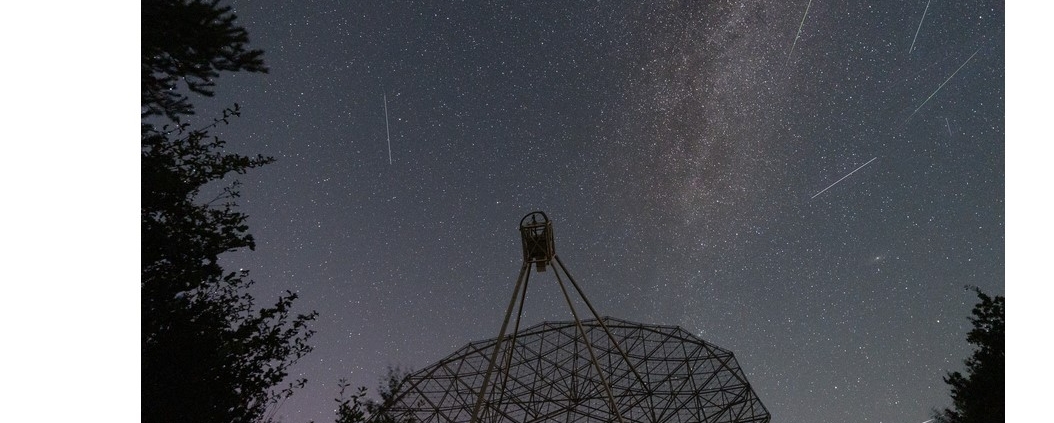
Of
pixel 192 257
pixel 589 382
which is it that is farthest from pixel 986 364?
pixel 192 257

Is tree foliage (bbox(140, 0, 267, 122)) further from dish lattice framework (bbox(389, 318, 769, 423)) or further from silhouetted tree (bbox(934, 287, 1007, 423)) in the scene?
silhouetted tree (bbox(934, 287, 1007, 423))

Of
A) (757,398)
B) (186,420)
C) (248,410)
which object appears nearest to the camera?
(186,420)

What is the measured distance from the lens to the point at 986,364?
549 inches

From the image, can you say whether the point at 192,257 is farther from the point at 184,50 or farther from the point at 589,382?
the point at 589,382

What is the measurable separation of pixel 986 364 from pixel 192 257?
1545 cm

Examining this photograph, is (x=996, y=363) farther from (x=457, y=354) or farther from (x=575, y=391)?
(x=457, y=354)

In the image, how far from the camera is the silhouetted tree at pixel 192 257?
580 cm

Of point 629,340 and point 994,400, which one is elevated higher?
point 629,340

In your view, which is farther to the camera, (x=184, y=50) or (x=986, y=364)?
(x=986, y=364)

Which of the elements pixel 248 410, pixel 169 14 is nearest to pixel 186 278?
pixel 248 410

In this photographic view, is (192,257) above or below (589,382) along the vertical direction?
below

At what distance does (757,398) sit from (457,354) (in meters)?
6.15

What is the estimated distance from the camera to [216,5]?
21.6ft
